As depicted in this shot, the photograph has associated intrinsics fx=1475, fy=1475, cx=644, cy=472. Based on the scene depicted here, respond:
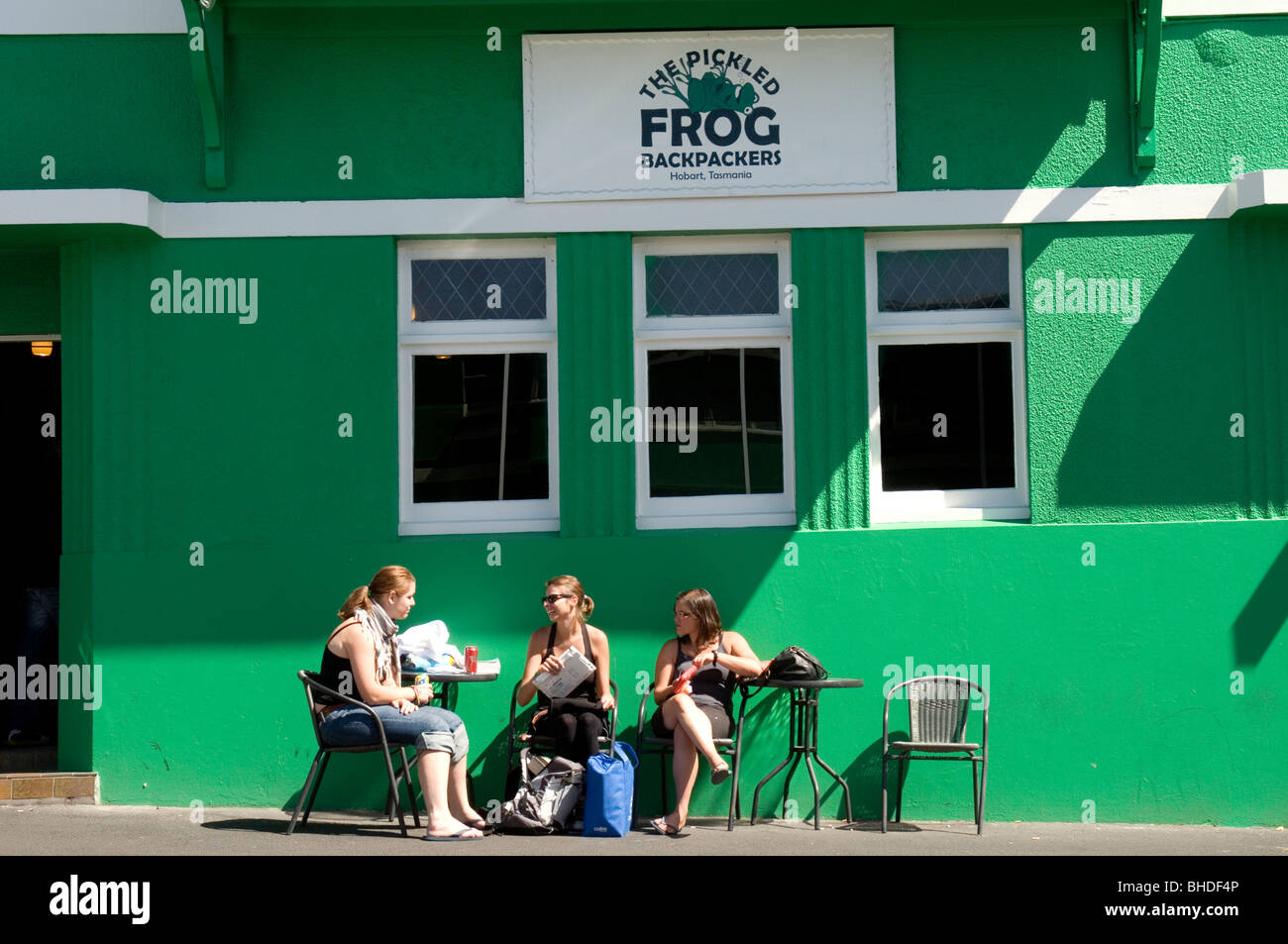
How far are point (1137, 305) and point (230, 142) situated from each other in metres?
5.05

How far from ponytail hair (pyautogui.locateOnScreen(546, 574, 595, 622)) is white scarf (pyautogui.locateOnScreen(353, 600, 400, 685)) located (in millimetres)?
839

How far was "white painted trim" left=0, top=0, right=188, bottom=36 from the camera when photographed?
808 cm

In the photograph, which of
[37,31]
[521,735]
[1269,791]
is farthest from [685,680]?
[37,31]

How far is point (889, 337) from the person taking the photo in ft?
27.0

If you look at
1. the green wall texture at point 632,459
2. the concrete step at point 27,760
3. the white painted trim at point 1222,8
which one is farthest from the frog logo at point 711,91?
the concrete step at point 27,760

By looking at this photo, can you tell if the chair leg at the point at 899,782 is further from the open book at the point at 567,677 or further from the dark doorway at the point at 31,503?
the dark doorway at the point at 31,503

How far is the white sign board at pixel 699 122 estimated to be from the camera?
8109mm

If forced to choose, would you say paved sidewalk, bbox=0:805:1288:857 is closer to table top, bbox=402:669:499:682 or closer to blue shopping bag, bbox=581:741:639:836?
blue shopping bag, bbox=581:741:639:836

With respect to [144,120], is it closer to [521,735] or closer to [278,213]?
[278,213]

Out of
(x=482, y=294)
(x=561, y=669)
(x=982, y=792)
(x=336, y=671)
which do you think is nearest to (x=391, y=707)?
(x=336, y=671)

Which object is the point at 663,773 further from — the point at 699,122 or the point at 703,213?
the point at 699,122

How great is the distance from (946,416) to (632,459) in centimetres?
179

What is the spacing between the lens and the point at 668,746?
25.0 feet

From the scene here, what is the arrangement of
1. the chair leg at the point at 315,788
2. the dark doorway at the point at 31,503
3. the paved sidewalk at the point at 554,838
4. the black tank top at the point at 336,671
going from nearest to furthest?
the paved sidewalk at the point at 554,838
the black tank top at the point at 336,671
the chair leg at the point at 315,788
the dark doorway at the point at 31,503
